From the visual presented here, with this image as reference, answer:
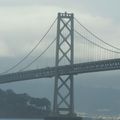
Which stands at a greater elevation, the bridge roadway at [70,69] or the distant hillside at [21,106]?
the bridge roadway at [70,69]

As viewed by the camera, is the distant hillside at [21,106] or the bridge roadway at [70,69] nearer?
the bridge roadway at [70,69]

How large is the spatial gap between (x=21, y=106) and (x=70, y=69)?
39993 millimetres

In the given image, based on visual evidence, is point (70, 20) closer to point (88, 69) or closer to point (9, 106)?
point (88, 69)

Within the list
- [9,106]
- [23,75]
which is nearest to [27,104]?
[9,106]

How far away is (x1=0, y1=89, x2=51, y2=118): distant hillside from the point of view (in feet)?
351

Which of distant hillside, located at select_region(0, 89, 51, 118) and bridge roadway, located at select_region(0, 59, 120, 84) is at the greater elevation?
bridge roadway, located at select_region(0, 59, 120, 84)

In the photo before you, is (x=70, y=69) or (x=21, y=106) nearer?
(x=70, y=69)

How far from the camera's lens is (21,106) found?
112 m

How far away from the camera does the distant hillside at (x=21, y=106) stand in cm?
10688

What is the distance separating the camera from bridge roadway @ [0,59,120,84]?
228 feet

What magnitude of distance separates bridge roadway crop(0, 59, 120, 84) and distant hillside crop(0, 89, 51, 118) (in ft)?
83.9

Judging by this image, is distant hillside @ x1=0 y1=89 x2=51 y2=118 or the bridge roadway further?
distant hillside @ x1=0 y1=89 x2=51 y2=118

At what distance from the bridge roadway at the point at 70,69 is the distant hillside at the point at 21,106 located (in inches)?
1006

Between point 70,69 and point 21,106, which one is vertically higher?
point 70,69
